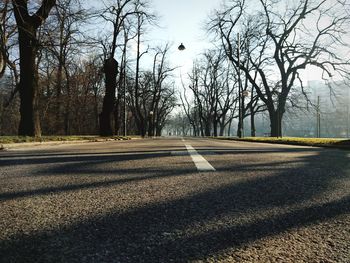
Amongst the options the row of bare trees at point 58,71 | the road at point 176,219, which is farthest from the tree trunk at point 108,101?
the road at point 176,219

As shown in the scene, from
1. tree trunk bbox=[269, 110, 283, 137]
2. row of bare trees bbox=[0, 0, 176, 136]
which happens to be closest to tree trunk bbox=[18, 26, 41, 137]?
row of bare trees bbox=[0, 0, 176, 136]

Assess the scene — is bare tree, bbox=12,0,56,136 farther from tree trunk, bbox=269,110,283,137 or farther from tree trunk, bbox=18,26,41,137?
tree trunk, bbox=269,110,283,137

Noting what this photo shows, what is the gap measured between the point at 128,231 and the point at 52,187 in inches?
→ 75.3

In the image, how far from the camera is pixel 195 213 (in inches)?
101

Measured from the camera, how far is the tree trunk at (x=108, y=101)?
1099 inches

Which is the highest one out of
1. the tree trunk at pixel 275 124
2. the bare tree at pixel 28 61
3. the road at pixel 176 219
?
the bare tree at pixel 28 61

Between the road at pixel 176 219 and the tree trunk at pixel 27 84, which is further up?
the tree trunk at pixel 27 84

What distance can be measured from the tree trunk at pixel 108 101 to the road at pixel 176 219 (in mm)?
23828

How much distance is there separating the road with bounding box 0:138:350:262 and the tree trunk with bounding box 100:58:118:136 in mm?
23828

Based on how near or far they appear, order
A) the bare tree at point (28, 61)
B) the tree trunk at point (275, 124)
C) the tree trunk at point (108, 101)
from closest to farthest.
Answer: the bare tree at point (28, 61)
the tree trunk at point (108, 101)
the tree trunk at point (275, 124)

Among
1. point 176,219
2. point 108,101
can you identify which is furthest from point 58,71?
point 176,219

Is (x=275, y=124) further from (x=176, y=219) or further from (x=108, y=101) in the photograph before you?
(x=176, y=219)

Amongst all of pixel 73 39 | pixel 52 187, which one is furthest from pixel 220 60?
pixel 52 187

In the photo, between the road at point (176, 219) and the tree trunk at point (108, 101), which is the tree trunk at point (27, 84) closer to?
the tree trunk at point (108, 101)
